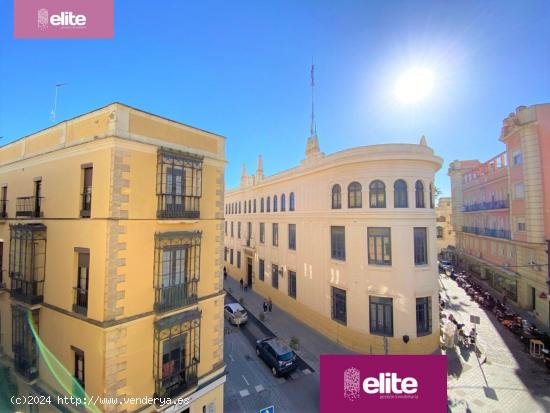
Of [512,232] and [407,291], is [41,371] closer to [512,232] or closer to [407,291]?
[407,291]

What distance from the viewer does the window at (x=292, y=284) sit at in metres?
22.5

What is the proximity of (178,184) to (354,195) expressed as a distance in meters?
12.0

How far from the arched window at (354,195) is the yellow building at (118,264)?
995 cm

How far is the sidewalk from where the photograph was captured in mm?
16438

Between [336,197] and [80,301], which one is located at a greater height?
[336,197]

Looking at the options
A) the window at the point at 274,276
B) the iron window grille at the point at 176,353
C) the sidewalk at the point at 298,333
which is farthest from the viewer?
the window at the point at 274,276

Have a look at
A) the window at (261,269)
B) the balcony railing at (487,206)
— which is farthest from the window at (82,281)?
the balcony railing at (487,206)

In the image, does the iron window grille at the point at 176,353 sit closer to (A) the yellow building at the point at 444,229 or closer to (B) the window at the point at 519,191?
(B) the window at the point at 519,191

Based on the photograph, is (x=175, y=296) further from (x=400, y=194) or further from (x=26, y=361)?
(x=400, y=194)

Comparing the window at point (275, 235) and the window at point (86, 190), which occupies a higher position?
the window at point (86, 190)

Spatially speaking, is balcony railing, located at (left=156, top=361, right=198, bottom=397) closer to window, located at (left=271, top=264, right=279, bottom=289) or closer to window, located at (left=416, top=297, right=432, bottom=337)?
window, located at (left=416, top=297, right=432, bottom=337)

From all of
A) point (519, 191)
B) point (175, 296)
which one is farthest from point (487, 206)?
point (175, 296)

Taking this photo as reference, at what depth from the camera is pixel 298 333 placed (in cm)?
1916

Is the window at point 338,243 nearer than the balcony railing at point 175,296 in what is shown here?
No
